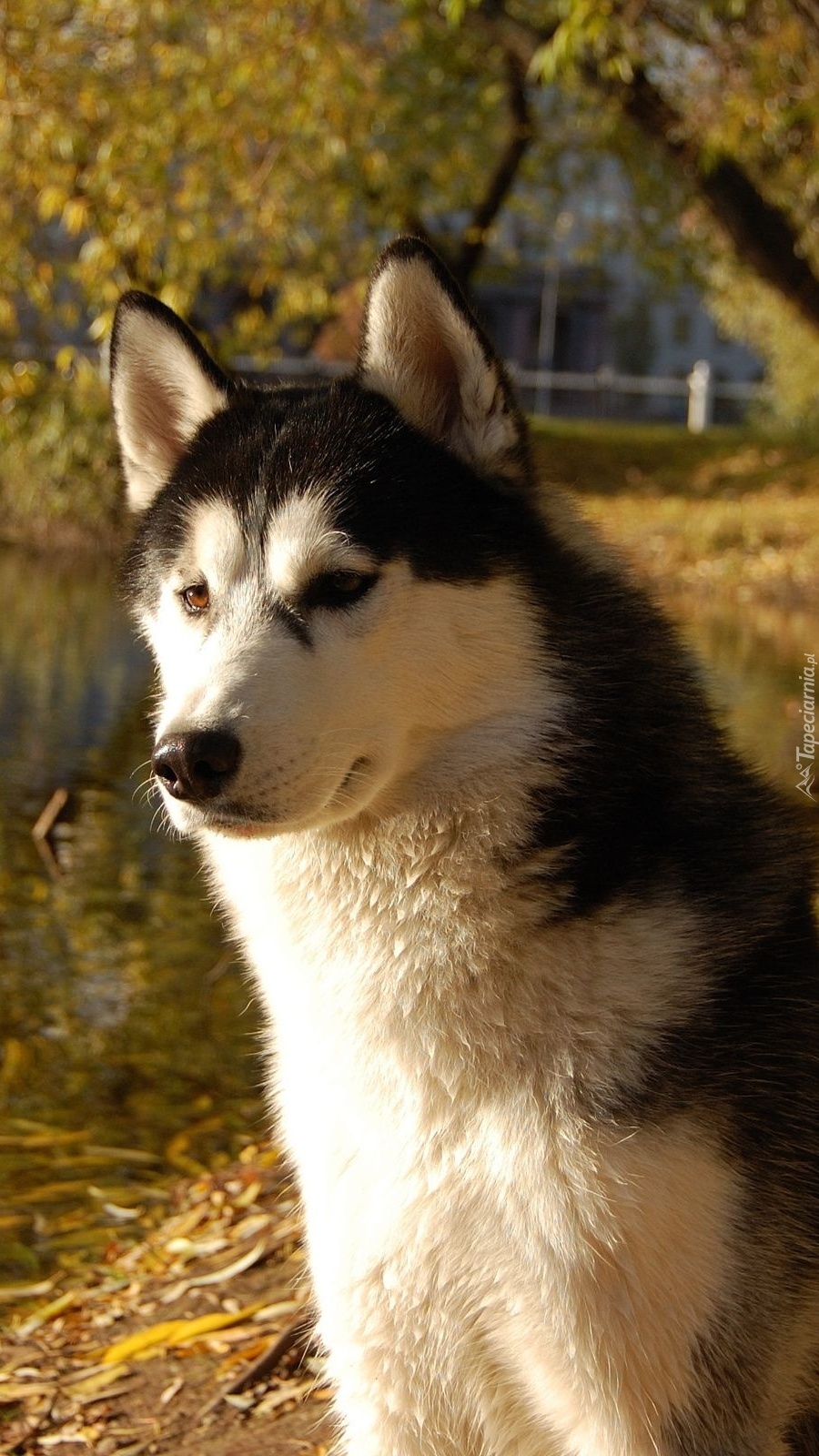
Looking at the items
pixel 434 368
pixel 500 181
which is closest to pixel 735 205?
pixel 434 368

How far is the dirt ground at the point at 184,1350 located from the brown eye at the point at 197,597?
146cm

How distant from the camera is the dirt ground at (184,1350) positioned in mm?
3225

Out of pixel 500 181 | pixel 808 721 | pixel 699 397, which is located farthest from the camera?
pixel 699 397

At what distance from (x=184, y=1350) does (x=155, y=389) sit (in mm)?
2237

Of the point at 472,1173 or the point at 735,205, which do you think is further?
the point at 735,205

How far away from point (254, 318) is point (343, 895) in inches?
326

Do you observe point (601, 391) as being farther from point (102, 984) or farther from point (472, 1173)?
point (472, 1173)

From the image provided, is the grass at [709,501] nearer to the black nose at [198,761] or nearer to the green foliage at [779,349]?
the green foliage at [779,349]

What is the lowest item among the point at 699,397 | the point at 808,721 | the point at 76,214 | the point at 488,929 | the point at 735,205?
the point at 699,397

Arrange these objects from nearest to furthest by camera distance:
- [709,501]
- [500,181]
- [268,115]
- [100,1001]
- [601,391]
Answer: [100,1001]
[268,115]
[500,181]
[709,501]
[601,391]

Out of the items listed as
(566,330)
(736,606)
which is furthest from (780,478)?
(566,330)

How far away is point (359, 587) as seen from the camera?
7.83 feet

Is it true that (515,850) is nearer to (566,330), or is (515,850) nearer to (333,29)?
(333,29)

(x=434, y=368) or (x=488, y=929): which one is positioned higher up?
(x=434, y=368)
